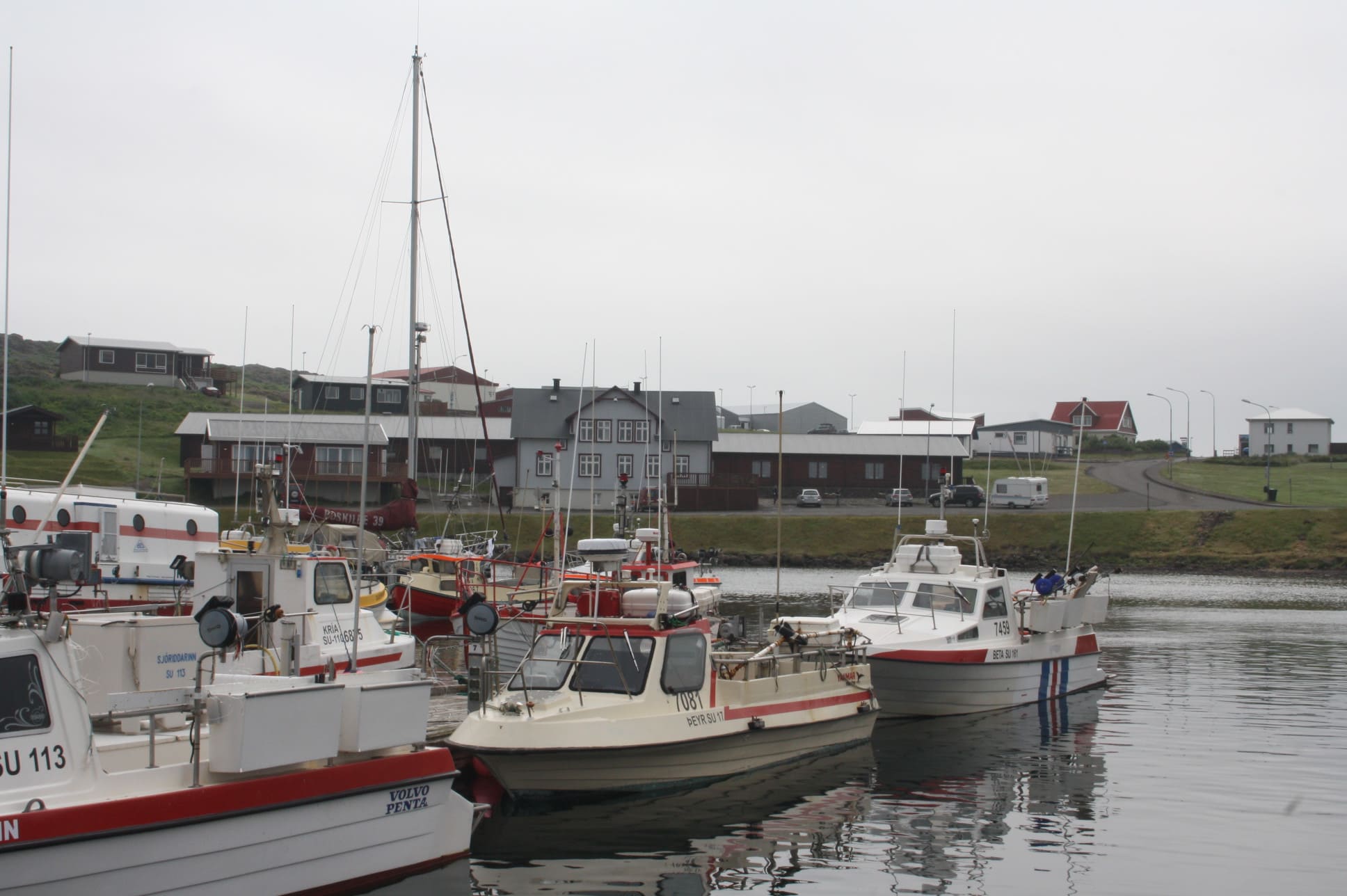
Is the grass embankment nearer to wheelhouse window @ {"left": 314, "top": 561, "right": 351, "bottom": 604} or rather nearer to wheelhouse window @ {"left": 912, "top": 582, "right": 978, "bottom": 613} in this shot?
wheelhouse window @ {"left": 912, "top": 582, "right": 978, "bottom": 613}

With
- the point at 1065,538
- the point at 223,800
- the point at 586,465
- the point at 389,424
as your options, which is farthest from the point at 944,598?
the point at 389,424

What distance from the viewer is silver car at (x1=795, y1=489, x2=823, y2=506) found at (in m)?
75.1

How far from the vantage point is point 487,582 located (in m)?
31.9

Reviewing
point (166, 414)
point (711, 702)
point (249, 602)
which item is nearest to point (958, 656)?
point (711, 702)

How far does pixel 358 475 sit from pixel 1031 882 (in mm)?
55660

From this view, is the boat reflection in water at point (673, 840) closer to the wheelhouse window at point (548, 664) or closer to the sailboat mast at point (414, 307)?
the wheelhouse window at point (548, 664)

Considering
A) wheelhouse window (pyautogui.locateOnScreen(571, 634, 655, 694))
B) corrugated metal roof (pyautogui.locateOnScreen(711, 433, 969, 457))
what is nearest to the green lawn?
corrugated metal roof (pyautogui.locateOnScreen(711, 433, 969, 457))

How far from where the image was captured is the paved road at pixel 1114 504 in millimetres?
68250

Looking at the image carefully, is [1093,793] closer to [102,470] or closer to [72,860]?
[72,860]

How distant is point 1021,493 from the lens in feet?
236

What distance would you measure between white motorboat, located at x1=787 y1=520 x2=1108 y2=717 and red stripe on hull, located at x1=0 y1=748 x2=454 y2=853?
976 cm

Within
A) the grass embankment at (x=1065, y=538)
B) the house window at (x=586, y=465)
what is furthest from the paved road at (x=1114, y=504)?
the house window at (x=586, y=465)

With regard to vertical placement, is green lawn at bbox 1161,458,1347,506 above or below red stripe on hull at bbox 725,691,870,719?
above

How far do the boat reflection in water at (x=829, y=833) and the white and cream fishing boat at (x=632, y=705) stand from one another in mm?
368
